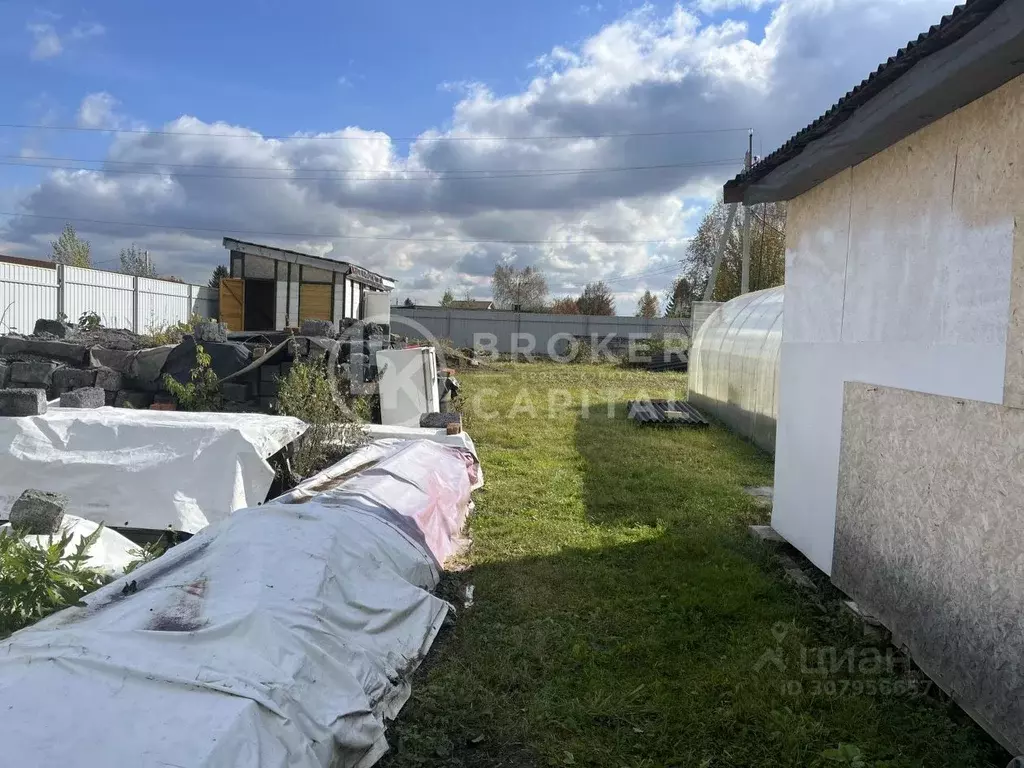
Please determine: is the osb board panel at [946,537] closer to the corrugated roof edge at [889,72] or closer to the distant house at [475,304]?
the corrugated roof edge at [889,72]

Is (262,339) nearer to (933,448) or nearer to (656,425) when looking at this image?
(656,425)

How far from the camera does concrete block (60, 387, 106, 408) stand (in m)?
6.22

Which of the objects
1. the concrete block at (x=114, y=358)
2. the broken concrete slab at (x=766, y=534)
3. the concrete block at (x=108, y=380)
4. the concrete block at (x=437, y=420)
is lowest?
the broken concrete slab at (x=766, y=534)

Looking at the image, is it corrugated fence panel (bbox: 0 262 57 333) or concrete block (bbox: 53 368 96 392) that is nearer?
concrete block (bbox: 53 368 96 392)

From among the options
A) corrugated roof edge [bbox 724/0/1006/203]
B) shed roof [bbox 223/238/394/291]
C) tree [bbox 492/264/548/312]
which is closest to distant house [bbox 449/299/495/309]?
tree [bbox 492/264/548/312]

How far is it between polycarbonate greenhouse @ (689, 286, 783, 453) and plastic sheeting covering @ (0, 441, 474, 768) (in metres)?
6.29

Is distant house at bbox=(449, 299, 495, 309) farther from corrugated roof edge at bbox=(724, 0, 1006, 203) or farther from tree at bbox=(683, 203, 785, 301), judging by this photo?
corrugated roof edge at bbox=(724, 0, 1006, 203)

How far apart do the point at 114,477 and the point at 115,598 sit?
2.82 meters

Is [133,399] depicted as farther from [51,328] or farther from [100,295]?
[100,295]

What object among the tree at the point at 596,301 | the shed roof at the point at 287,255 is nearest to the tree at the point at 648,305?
the tree at the point at 596,301

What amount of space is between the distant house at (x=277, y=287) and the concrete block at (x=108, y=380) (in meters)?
11.7

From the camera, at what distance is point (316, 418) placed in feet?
22.4

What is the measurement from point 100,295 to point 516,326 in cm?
1748

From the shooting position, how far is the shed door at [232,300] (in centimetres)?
1914
